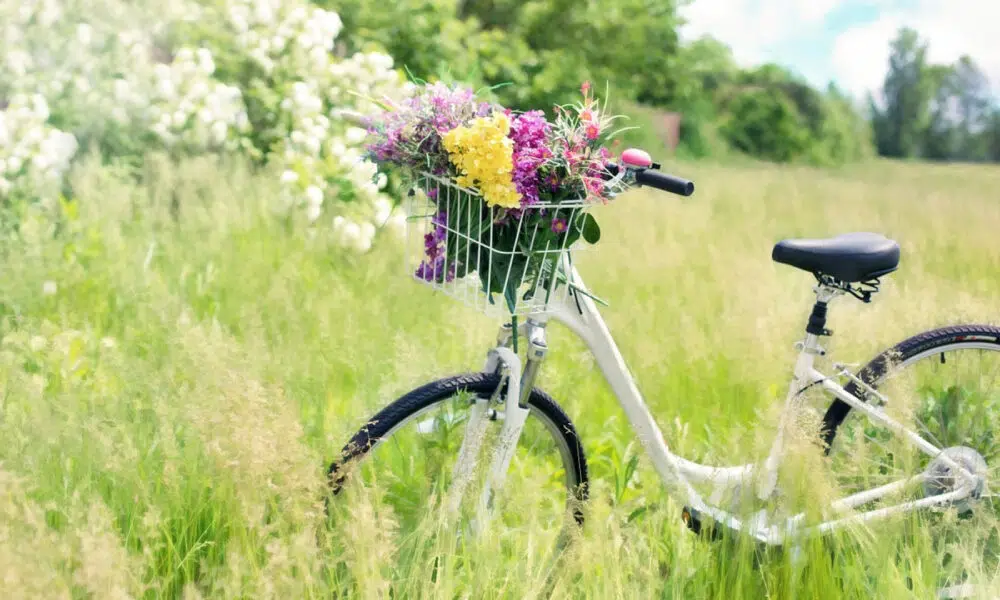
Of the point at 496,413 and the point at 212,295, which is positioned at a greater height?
the point at 496,413

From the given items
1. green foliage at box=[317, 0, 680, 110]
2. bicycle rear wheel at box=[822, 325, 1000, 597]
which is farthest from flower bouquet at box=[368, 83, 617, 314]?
green foliage at box=[317, 0, 680, 110]

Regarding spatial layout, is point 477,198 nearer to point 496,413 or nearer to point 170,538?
point 496,413

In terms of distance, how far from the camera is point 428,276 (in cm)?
226

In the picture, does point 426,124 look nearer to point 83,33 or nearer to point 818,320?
point 818,320

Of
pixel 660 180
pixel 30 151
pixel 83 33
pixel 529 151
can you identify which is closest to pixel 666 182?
pixel 660 180

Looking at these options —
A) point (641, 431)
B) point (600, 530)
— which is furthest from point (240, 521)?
point (641, 431)

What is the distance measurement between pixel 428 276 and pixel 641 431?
816mm

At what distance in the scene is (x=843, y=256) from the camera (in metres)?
2.53

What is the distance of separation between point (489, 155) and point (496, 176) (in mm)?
46

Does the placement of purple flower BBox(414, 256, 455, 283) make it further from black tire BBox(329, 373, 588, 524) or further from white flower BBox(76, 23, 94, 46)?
white flower BBox(76, 23, 94, 46)

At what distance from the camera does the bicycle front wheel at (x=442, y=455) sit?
7.55ft

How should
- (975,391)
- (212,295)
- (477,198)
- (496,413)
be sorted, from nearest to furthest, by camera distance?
(477,198)
(496,413)
(975,391)
(212,295)

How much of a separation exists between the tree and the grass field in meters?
11.9

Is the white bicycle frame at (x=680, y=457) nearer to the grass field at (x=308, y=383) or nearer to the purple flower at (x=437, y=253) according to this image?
the grass field at (x=308, y=383)
